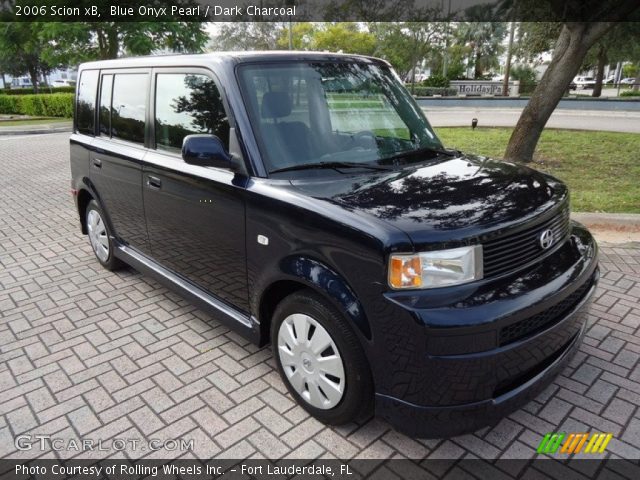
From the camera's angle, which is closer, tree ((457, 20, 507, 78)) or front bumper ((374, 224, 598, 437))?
front bumper ((374, 224, 598, 437))

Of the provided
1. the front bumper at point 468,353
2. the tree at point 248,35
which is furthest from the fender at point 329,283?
the tree at point 248,35

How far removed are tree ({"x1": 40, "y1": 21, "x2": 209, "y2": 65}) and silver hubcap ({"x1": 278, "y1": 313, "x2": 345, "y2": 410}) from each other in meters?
23.7

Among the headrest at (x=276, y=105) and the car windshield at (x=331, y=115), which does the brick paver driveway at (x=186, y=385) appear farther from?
the headrest at (x=276, y=105)

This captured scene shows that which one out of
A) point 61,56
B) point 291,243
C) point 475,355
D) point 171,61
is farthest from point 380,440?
point 61,56

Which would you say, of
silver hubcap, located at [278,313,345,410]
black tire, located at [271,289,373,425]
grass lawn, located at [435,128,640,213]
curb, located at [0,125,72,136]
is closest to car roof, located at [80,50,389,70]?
black tire, located at [271,289,373,425]

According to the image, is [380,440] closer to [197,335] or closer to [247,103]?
[197,335]

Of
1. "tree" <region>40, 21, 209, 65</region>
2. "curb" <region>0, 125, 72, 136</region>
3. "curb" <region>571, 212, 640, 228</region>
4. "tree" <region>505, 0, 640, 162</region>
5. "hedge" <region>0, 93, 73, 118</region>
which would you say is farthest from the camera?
"hedge" <region>0, 93, 73, 118</region>

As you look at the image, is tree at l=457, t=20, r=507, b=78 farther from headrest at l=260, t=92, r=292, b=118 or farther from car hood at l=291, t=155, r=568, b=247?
headrest at l=260, t=92, r=292, b=118

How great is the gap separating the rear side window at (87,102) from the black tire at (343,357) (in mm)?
3200

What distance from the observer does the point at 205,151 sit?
9.07 feet

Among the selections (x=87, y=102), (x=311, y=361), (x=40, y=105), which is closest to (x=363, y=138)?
(x=311, y=361)

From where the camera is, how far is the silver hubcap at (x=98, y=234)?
16.0 ft

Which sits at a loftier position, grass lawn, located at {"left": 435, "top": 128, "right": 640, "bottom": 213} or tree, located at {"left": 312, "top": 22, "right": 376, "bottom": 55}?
tree, located at {"left": 312, "top": 22, "right": 376, "bottom": 55}

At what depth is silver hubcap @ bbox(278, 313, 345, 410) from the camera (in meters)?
2.53
